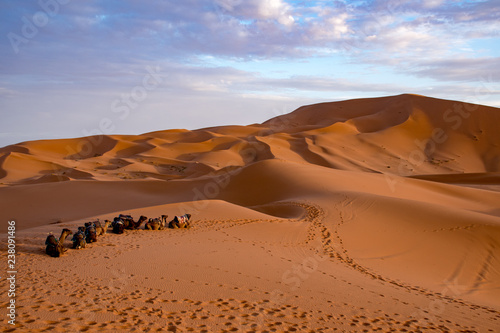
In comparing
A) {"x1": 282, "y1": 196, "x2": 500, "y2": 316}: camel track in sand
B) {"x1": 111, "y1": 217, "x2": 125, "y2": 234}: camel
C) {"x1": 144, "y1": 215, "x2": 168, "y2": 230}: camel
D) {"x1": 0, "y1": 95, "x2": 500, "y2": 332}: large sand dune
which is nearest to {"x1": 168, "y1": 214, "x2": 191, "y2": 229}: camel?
{"x1": 144, "y1": 215, "x2": 168, "y2": 230}: camel

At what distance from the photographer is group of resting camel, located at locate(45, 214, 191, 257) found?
6902 millimetres

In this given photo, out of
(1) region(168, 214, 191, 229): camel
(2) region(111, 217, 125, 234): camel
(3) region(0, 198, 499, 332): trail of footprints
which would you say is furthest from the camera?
(1) region(168, 214, 191, 229): camel

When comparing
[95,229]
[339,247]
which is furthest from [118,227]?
[339,247]

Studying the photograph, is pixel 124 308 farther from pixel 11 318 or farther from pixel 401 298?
pixel 401 298

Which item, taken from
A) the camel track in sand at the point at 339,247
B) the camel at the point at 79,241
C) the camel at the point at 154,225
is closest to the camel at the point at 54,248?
the camel at the point at 79,241

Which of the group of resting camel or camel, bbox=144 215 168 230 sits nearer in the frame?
the group of resting camel

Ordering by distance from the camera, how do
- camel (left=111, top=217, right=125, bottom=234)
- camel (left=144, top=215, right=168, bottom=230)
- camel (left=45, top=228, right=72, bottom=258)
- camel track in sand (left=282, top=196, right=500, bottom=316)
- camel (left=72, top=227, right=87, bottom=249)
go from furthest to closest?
camel (left=144, top=215, right=168, bottom=230), camel (left=111, top=217, right=125, bottom=234), camel (left=72, top=227, right=87, bottom=249), camel (left=45, top=228, right=72, bottom=258), camel track in sand (left=282, top=196, right=500, bottom=316)

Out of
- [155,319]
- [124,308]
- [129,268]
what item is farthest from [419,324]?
[129,268]

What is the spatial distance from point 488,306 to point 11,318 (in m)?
6.92

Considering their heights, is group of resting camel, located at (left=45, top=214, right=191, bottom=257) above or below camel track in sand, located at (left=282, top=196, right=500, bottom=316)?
above

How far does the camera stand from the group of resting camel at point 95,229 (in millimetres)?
6902

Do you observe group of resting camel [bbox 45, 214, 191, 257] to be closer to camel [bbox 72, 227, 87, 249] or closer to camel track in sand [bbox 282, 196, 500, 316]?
camel [bbox 72, 227, 87, 249]

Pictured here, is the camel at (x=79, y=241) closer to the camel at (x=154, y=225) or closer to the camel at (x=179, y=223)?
the camel at (x=154, y=225)

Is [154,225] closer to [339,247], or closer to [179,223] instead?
[179,223]
